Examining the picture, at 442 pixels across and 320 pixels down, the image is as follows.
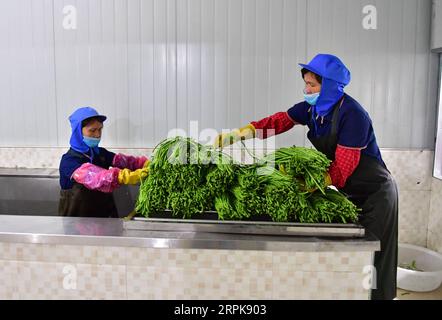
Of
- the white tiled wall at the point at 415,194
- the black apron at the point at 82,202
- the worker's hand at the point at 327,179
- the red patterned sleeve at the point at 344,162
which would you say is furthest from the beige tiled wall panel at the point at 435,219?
the black apron at the point at 82,202

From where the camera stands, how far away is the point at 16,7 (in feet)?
11.5

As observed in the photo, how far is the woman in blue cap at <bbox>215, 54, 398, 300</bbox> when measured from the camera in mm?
2045

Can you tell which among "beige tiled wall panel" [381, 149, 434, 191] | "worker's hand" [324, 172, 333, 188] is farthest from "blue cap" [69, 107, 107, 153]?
"beige tiled wall panel" [381, 149, 434, 191]

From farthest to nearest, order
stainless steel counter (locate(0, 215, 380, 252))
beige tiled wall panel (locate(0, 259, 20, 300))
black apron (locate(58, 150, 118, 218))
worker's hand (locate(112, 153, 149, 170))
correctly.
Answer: worker's hand (locate(112, 153, 149, 170)), black apron (locate(58, 150, 118, 218)), beige tiled wall panel (locate(0, 259, 20, 300)), stainless steel counter (locate(0, 215, 380, 252))

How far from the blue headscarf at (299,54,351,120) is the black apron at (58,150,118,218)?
56.9 inches

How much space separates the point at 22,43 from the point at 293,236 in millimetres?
3204

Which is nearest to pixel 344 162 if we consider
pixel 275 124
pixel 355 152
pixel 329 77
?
pixel 355 152

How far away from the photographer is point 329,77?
2076mm

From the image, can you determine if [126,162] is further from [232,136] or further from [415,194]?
[415,194]

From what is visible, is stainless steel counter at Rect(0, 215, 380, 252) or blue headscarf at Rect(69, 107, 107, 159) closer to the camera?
stainless steel counter at Rect(0, 215, 380, 252)

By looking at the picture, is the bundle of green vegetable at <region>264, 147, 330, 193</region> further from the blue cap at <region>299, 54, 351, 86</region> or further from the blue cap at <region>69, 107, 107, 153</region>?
the blue cap at <region>69, 107, 107, 153</region>

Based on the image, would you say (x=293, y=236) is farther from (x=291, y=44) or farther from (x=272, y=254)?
(x=291, y=44)

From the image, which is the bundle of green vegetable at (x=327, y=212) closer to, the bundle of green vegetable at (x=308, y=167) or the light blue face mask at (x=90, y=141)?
the bundle of green vegetable at (x=308, y=167)

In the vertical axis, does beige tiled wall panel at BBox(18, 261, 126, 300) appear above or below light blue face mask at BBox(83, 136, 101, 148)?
below
